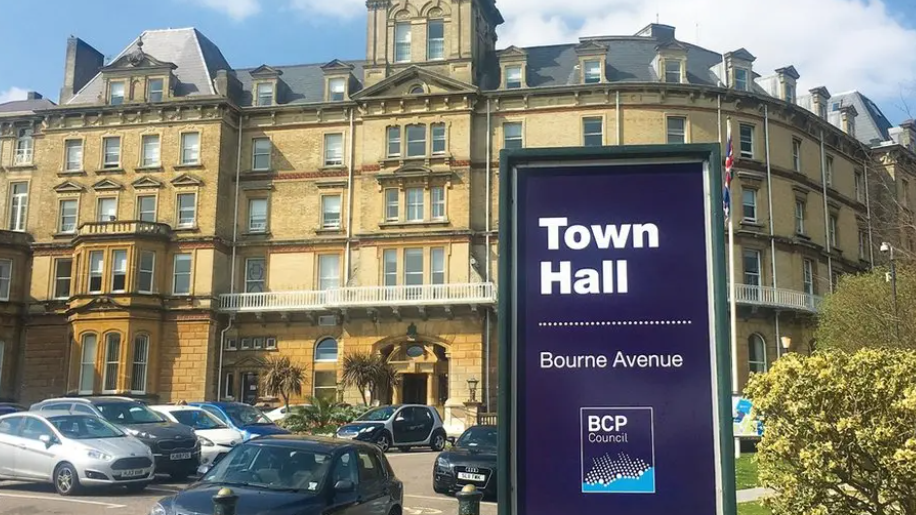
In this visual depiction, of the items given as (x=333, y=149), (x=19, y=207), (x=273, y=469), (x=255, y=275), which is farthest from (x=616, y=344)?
(x=19, y=207)

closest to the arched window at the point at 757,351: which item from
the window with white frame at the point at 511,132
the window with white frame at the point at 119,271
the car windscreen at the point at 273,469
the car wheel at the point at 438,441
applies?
the window with white frame at the point at 511,132

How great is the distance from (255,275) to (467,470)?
2810cm

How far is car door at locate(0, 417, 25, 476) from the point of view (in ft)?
54.7

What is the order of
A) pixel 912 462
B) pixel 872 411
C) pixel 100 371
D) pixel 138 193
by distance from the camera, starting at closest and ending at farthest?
pixel 912 462
pixel 872 411
pixel 100 371
pixel 138 193

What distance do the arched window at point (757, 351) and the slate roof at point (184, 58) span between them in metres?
29.2

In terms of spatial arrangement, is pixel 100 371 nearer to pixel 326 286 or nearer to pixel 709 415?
pixel 326 286

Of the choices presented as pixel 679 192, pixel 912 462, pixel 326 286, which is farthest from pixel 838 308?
pixel 679 192

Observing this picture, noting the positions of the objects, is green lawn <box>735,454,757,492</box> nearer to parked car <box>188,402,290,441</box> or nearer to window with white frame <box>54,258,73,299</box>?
parked car <box>188,402,290,441</box>

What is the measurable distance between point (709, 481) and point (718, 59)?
42947mm

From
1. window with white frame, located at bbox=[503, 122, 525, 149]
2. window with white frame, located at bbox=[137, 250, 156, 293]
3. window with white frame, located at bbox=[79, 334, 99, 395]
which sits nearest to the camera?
window with white frame, located at bbox=[79, 334, 99, 395]

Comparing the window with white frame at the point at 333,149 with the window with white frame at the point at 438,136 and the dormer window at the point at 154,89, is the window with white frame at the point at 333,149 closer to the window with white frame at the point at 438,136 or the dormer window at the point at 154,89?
the window with white frame at the point at 438,136

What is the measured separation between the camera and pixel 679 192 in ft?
18.0

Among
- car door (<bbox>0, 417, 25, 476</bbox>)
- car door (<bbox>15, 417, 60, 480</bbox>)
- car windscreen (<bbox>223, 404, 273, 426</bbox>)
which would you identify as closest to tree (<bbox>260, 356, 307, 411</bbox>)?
car windscreen (<bbox>223, 404, 273, 426</bbox>)

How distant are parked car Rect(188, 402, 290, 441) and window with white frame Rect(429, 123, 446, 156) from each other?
20140mm
